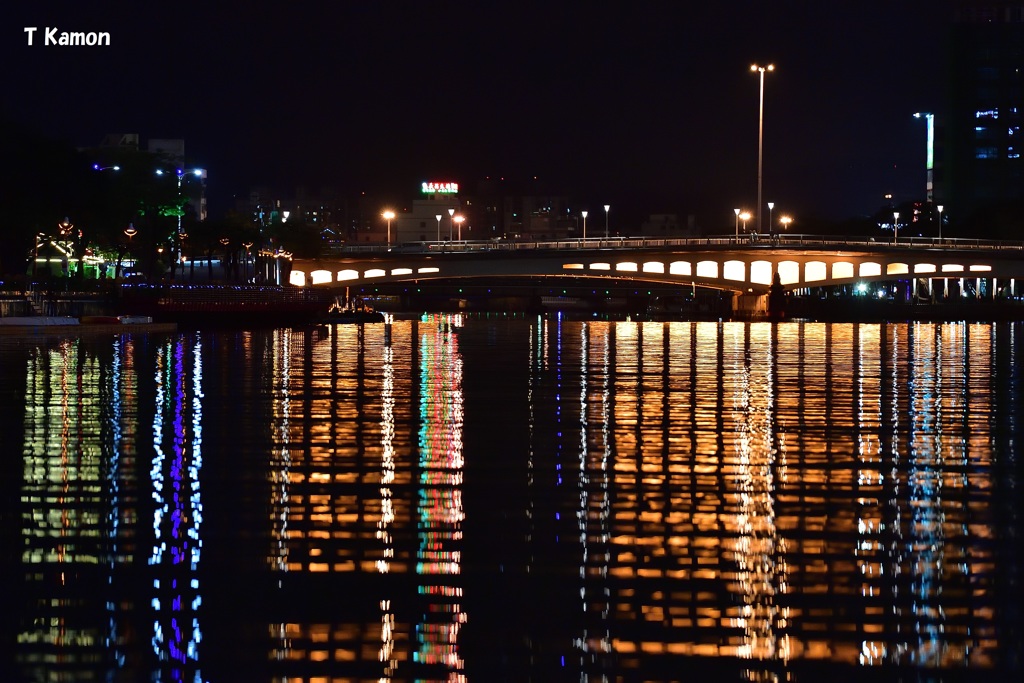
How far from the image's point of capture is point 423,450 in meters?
22.6

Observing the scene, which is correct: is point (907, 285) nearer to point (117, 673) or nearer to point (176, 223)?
point (176, 223)

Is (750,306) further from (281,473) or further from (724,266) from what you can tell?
(281,473)

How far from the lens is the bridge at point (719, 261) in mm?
141875

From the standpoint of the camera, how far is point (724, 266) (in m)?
147

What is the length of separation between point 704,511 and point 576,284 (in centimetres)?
16679

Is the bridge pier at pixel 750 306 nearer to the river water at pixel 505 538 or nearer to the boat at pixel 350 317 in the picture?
the boat at pixel 350 317

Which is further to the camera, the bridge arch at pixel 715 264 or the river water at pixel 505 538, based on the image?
the bridge arch at pixel 715 264

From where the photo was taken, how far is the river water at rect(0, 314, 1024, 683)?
10.7 meters

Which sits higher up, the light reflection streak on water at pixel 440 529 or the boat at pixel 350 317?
the boat at pixel 350 317

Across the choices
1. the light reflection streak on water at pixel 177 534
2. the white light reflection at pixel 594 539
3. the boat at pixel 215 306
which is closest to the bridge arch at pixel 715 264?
the boat at pixel 215 306

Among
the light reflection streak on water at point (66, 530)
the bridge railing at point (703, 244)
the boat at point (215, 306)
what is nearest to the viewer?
the light reflection streak on water at point (66, 530)

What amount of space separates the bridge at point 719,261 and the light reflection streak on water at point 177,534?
111 m

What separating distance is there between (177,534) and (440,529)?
2.47 meters

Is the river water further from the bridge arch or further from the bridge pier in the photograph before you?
the bridge pier
